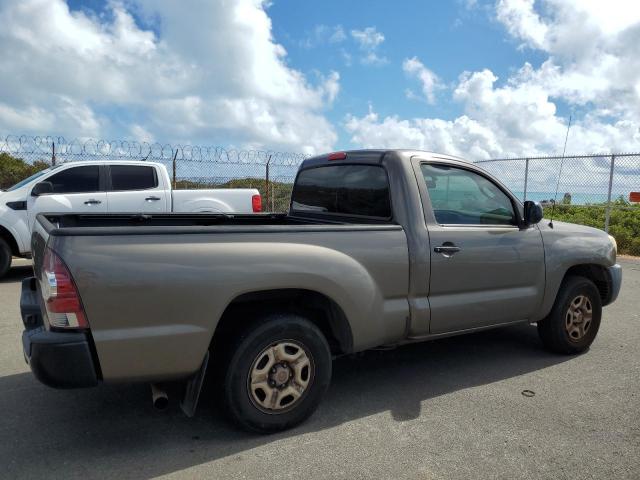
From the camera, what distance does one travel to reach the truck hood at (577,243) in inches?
176

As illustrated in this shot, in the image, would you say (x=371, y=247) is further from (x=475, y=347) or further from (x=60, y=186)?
(x=60, y=186)

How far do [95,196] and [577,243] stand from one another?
7097 millimetres

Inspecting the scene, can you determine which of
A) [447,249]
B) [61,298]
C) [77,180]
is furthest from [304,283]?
[77,180]

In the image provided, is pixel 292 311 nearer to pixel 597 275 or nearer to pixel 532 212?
pixel 532 212

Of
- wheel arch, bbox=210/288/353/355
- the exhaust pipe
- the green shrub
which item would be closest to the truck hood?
wheel arch, bbox=210/288/353/355

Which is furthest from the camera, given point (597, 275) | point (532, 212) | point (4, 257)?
point (4, 257)

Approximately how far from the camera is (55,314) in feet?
8.60

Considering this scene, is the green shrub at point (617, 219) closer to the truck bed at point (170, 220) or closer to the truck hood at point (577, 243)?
the truck hood at point (577, 243)

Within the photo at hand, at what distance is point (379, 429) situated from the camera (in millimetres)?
3314

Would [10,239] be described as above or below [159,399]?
above

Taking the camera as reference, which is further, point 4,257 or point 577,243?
point 4,257

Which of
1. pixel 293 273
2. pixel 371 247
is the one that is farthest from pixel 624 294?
pixel 293 273

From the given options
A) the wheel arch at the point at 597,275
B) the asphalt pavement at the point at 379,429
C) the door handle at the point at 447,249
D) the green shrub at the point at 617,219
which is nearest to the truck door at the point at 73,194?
the asphalt pavement at the point at 379,429

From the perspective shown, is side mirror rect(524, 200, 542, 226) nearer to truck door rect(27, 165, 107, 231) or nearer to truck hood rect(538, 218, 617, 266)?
truck hood rect(538, 218, 617, 266)
